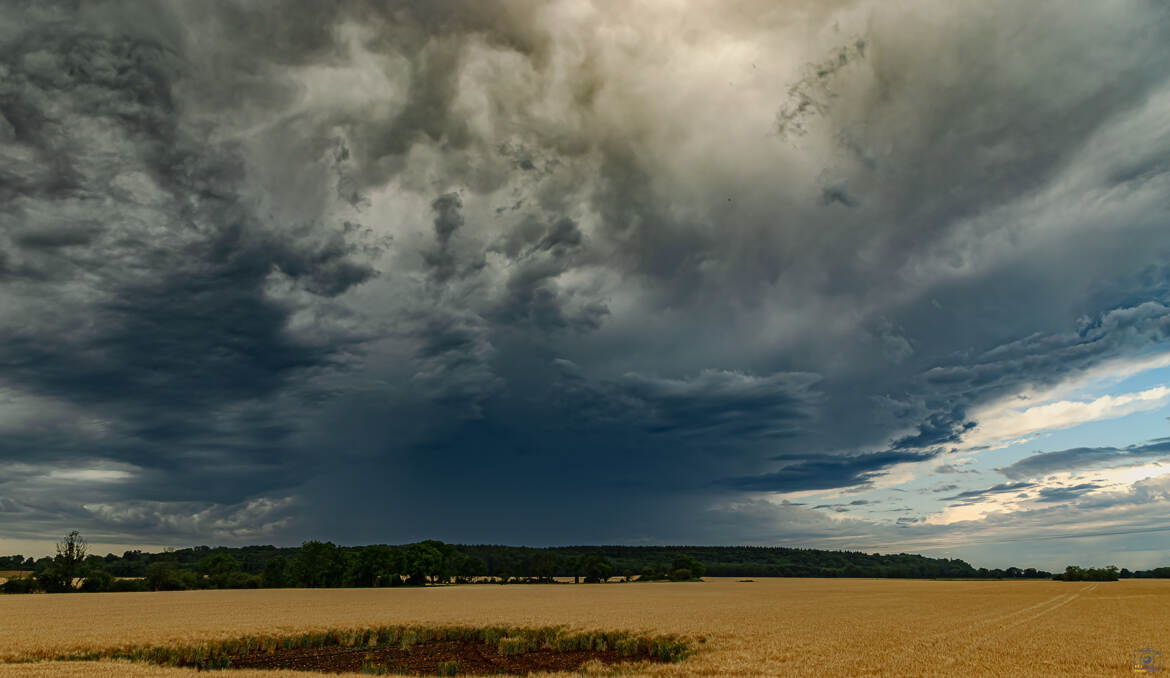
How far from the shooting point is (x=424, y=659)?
38.9 metres

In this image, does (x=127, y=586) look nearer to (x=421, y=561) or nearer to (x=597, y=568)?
(x=421, y=561)

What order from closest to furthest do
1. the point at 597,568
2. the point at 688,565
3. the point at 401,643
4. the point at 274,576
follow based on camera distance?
the point at 401,643, the point at 274,576, the point at 597,568, the point at 688,565

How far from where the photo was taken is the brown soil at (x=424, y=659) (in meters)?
35.5

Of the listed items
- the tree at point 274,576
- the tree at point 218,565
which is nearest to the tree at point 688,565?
the tree at point 274,576

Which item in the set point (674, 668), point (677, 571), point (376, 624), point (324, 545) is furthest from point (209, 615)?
point (677, 571)

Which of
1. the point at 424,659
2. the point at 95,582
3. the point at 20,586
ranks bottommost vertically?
the point at 95,582

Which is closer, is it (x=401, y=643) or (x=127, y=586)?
(x=401, y=643)

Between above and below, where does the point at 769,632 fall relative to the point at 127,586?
above

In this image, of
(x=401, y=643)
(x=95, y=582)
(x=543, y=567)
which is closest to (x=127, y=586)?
(x=95, y=582)

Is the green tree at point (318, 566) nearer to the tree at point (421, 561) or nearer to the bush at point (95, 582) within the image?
the tree at point (421, 561)

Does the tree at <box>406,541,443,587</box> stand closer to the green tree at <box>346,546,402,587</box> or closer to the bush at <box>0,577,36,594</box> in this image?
the green tree at <box>346,546,402,587</box>

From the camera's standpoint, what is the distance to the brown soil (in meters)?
35.5

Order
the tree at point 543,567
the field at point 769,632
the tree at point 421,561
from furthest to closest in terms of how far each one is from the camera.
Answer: the tree at point 543,567, the tree at point 421,561, the field at point 769,632

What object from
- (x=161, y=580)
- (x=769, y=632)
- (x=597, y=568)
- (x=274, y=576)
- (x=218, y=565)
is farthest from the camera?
(x=597, y=568)
